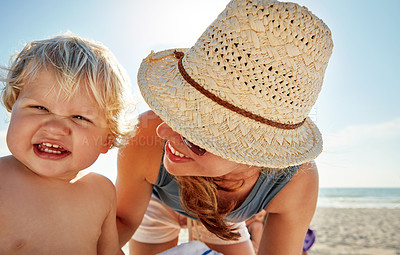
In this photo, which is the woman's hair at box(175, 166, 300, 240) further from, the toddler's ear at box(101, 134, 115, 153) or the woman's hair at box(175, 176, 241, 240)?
the toddler's ear at box(101, 134, 115, 153)

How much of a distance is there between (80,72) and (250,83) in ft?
3.25

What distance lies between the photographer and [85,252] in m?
1.58

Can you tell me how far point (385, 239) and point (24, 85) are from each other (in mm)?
9296

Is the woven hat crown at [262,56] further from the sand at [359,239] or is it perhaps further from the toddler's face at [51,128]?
the sand at [359,239]

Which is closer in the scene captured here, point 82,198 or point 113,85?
point 82,198

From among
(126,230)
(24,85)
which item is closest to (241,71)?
(24,85)

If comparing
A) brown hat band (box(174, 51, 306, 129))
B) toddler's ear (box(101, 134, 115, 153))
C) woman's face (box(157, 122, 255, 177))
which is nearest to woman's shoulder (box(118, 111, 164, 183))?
toddler's ear (box(101, 134, 115, 153))

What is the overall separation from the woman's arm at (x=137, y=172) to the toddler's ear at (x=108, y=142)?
0.41ft

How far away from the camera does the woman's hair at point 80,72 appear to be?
1599 millimetres

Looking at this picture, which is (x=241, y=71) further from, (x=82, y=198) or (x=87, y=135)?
(x=82, y=198)

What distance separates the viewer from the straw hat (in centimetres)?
135

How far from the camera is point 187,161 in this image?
162 centimetres

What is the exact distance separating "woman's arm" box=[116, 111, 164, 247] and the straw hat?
54 centimetres

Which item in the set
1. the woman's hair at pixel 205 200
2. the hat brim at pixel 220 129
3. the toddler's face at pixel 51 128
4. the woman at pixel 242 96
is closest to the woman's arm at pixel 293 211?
the woman at pixel 242 96
